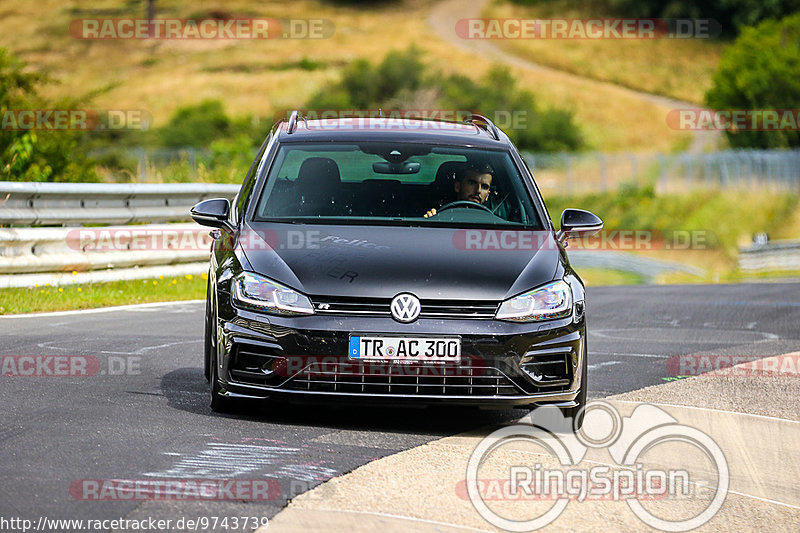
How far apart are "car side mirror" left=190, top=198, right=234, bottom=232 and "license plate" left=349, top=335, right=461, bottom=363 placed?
56.0 inches

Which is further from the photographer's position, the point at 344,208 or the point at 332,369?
the point at 344,208

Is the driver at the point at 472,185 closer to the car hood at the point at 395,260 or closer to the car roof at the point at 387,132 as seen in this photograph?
the car roof at the point at 387,132

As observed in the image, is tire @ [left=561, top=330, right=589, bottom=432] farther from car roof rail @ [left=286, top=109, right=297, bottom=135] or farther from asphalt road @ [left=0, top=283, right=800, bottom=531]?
car roof rail @ [left=286, top=109, right=297, bottom=135]

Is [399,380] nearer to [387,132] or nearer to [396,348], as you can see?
[396,348]

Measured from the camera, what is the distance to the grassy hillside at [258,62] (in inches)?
3292

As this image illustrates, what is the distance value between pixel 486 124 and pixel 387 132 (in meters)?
0.98

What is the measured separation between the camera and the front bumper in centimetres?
656

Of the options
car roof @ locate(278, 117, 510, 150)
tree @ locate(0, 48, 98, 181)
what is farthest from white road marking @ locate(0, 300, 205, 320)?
car roof @ locate(278, 117, 510, 150)

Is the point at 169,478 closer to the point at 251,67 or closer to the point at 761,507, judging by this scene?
the point at 761,507

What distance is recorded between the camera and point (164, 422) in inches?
269

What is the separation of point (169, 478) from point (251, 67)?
95007 millimetres

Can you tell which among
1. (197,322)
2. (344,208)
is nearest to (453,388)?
(344,208)

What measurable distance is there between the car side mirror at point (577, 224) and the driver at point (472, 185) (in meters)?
0.50

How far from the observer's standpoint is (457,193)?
7922 millimetres
